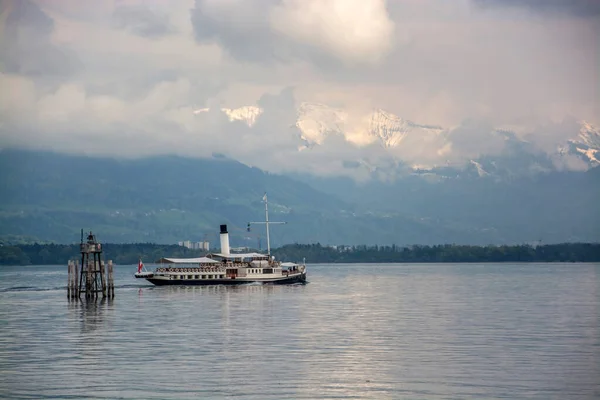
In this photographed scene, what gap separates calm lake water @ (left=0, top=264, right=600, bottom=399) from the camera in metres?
65.8

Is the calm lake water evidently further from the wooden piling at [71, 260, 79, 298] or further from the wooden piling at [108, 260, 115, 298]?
the wooden piling at [71, 260, 79, 298]

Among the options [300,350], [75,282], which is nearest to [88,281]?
[75,282]

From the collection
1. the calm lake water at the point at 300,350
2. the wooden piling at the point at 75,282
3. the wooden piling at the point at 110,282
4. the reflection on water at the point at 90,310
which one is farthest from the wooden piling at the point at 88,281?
the calm lake water at the point at 300,350

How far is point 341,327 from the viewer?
349 feet

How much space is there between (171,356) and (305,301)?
74.3 meters

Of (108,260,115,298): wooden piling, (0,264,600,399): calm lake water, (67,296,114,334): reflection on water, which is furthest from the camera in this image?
(108,260,115,298): wooden piling

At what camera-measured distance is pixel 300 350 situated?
8525 cm

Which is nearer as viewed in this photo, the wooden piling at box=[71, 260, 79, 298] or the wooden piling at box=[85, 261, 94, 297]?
the wooden piling at box=[71, 260, 79, 298]

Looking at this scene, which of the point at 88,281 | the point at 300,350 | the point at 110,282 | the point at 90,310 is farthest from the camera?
the point at 110,282

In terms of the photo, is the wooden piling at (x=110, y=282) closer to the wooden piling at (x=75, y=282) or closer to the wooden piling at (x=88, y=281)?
the wooden piling at (x=88, y=281)

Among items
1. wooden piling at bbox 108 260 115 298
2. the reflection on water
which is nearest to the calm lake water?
the reflection on water

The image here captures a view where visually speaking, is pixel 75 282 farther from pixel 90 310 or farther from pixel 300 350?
pixel 300 350

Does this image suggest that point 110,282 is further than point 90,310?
Yes

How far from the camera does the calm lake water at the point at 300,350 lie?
6575cm
